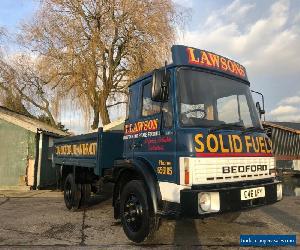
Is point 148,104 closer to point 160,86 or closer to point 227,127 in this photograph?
point 160,86

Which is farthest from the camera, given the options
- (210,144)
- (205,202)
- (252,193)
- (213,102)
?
(213,102)

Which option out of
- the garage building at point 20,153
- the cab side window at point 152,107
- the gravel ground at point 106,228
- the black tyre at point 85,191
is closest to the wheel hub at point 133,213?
the gravel ground at point 106,228

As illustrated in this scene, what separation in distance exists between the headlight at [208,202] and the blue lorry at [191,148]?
1 cm

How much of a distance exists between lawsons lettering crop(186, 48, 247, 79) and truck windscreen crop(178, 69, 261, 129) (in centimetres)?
15

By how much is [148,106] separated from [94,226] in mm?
2822

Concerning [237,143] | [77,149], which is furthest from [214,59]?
[77,149]

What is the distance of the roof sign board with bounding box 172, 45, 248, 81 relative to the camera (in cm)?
582

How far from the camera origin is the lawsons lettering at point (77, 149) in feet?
26.0

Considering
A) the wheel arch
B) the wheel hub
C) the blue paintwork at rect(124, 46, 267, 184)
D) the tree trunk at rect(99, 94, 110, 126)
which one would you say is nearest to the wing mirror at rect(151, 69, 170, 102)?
the blue paintwork at rect(124, 46, 267, 184)

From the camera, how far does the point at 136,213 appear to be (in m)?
6.09

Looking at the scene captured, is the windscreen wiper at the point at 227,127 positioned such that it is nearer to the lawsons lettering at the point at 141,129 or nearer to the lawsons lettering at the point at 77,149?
the lawsons lettering at the point at 141,129

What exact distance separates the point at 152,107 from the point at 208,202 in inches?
72.8

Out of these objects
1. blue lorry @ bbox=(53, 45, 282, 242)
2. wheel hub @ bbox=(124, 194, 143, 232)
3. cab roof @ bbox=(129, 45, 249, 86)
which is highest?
cab roof @ bbox=(129, 45, 249, 86)

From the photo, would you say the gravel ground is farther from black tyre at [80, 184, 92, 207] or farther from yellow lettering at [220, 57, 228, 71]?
yellow lettering at [220, 57, 228, 71]
